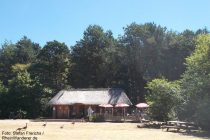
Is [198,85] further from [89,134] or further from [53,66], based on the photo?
[53,66]

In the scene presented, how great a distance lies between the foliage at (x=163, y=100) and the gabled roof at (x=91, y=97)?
1711 cm

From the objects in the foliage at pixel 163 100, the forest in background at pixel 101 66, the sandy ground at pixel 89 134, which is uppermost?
the forest in background at pixel 101 66

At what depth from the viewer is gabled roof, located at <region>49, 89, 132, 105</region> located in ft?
216

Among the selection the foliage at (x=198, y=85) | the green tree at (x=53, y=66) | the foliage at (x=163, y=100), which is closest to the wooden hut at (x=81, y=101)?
the green tree at (x=53, y=66)

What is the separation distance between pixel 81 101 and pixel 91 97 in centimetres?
176

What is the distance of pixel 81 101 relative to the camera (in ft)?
217

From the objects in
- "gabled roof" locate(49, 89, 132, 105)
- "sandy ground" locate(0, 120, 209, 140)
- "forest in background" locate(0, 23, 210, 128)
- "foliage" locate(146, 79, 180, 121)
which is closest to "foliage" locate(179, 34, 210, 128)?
"sandy ground" locate(0, 120, 209, 140)

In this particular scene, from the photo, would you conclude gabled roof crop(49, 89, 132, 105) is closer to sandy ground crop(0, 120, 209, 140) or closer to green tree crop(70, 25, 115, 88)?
green tree crop(70, 25, 115, 88)

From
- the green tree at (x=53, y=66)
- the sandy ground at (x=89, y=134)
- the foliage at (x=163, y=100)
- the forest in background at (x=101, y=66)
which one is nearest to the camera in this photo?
the sandy ground at (x=89, y=134)

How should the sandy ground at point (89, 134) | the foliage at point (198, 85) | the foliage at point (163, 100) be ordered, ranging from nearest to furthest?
the sandy ground at point (89, 134) → the foliage at point (198, 85) → the foliage at point (163, 100)

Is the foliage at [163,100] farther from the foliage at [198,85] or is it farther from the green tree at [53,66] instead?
the green tree at [53,66]

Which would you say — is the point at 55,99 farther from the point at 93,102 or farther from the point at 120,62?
the point at 120,62

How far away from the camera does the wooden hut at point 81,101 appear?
6594 centimetres

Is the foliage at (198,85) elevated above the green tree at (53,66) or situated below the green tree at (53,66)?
below
